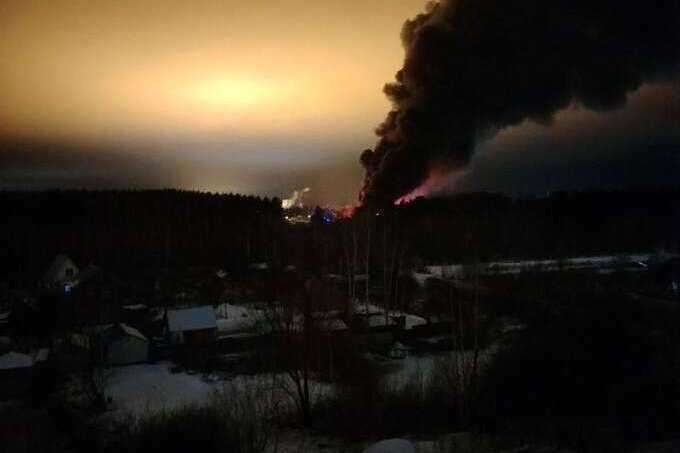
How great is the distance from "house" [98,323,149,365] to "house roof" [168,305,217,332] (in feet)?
4.39

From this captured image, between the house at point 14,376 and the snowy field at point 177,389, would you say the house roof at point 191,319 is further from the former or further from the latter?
the house at point 14,376

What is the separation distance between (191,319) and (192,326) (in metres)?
0.45

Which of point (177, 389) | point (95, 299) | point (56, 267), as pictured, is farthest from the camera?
point (56, 267)

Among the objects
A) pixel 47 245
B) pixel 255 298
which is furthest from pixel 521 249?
pixel 47 245

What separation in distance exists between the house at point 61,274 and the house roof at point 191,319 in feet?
39.8

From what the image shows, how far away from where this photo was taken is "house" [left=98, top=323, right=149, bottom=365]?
774 inches

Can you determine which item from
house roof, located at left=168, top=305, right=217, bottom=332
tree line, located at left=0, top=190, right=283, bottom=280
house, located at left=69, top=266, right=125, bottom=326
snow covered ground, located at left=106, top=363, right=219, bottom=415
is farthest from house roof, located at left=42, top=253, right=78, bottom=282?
snow covered ground, located at left=106, top=363, right=219, bottom=415

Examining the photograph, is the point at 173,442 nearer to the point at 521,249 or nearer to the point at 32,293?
the point at 32,293

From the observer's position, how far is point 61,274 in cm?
3206

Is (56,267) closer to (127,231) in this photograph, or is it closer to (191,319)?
(127,231)

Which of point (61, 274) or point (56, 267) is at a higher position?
point (56, 267)

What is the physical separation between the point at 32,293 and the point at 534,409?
2422 centimetres

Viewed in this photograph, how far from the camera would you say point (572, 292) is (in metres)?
20.0

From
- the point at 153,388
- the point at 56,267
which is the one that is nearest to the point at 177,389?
the point at 153,388
